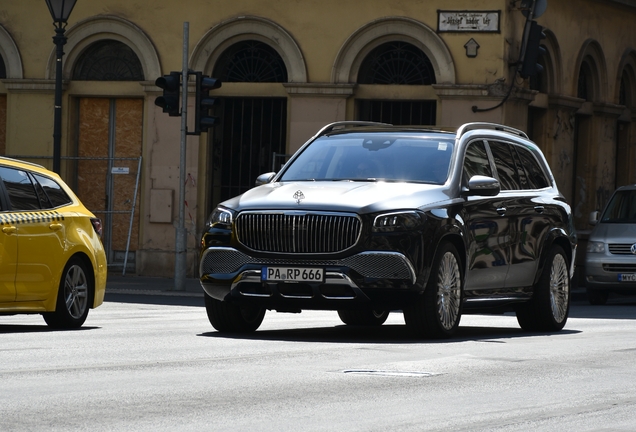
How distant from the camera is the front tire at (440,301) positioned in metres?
11.9

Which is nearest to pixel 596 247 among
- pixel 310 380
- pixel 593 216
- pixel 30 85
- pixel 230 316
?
pixel 593 216

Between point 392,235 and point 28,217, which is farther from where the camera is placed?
point 28,217

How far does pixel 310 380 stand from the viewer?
8.88m

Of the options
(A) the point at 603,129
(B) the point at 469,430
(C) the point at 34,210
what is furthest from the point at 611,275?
(B) the point at 469,430

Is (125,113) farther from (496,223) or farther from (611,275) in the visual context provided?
(496,223)

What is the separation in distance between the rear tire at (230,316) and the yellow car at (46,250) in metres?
1.55

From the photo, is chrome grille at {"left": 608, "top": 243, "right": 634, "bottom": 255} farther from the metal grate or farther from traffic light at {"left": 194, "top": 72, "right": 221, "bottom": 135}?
traffic light at {"left": 194, "top": 72, "right": 221, "bottom": 135}

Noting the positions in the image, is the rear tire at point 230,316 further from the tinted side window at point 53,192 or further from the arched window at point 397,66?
the arched window at point 397,66

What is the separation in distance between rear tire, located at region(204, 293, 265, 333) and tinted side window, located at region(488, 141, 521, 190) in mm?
2679

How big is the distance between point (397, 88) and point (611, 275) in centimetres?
526

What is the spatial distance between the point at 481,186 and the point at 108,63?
54.6 feet

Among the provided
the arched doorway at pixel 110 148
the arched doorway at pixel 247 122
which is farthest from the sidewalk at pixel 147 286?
the arched doorway at pixel 247 122

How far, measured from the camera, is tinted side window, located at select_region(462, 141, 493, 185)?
13164mm

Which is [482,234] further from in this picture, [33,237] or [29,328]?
[29,328]
